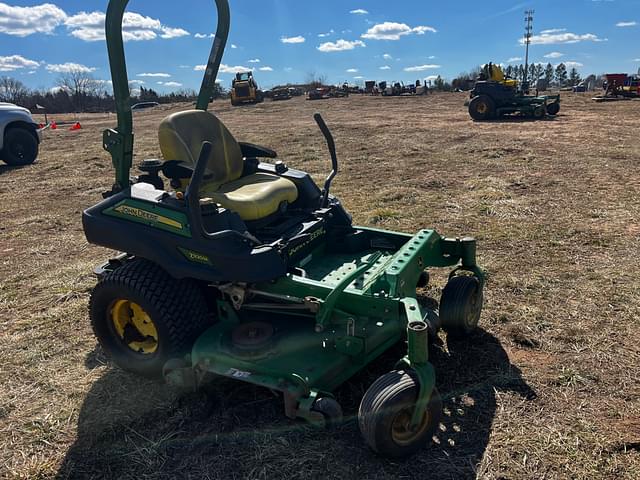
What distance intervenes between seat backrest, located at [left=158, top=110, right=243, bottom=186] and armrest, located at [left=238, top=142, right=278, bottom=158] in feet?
0.57

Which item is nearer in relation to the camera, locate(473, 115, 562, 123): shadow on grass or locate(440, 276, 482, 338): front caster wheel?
locate(440, 276, 482, 338): front caster wheel

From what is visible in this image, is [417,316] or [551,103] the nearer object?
[417,316]

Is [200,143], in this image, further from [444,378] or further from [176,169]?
[444,378]

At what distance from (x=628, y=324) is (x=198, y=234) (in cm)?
283

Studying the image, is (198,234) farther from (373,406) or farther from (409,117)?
(409,117)

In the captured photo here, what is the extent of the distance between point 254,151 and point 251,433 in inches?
93.0

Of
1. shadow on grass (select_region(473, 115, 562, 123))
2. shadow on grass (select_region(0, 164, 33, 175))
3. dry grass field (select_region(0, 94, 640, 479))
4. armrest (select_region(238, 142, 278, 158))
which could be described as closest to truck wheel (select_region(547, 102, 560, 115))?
shadow on grass (select_region(473, 115, 562, 123))

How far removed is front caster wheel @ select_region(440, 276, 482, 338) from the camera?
3346 mm

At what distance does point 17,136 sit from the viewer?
1114 cm

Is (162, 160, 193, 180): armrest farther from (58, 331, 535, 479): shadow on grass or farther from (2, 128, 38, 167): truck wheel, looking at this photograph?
(2, 128, 38, 167): truck wheel

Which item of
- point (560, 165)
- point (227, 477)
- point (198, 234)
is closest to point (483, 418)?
point (227, 477)

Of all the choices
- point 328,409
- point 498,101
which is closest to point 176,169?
point 328,409

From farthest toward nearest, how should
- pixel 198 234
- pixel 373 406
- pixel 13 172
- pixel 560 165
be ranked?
pixel 13 172
pixel 560 165
pixel 198 234
pixel 373 406

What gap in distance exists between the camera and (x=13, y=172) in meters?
10.5
